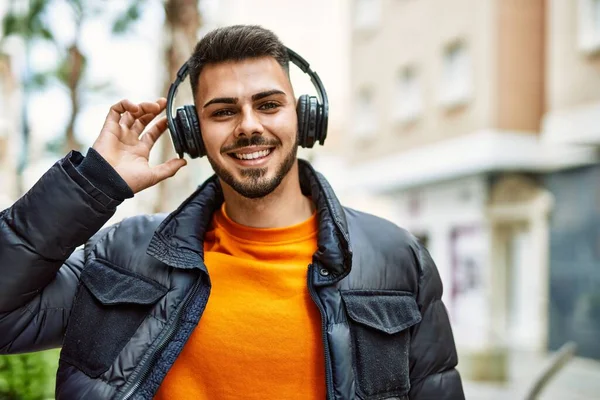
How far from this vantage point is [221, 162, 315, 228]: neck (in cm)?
262

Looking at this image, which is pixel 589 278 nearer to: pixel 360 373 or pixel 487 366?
pixel 487 366

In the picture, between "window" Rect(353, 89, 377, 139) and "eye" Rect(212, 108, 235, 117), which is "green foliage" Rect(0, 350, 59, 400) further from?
"window" Rect(353, 89, 377, 139)

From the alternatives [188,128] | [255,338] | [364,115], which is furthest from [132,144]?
[364,115]

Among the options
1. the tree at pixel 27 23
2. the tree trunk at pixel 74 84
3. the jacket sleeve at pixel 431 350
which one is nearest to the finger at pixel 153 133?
the jacket sleeve at pixel 431 350

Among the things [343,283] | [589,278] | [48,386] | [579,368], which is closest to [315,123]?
[343,283]

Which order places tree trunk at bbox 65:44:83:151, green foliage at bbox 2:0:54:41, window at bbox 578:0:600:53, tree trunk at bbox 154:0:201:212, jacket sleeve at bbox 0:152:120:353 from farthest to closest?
window at bbox 578:0:600:53
green foliage at bbox 2:0:54:41
tree trunk at bbox 65:44:83:151
tree trunk at bbox 154:0:201:212
jacket sleeve at bbox 0:152:120:353

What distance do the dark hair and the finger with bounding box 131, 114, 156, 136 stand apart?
27cm

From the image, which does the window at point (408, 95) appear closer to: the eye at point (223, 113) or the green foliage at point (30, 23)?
the green foliage at point (30, 23)

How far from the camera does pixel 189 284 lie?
7.82ft

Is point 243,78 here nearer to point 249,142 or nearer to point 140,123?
point 249,142

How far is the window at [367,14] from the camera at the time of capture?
20.6 meters

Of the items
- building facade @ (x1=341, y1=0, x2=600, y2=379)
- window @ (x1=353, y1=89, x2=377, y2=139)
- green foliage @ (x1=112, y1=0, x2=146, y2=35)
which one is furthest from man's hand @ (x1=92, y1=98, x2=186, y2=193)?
window @ (x1=353, y1=89, x2=377, y2=139)

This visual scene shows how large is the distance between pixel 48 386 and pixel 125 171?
1920 millimetres

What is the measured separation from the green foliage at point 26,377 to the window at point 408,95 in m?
15.3
